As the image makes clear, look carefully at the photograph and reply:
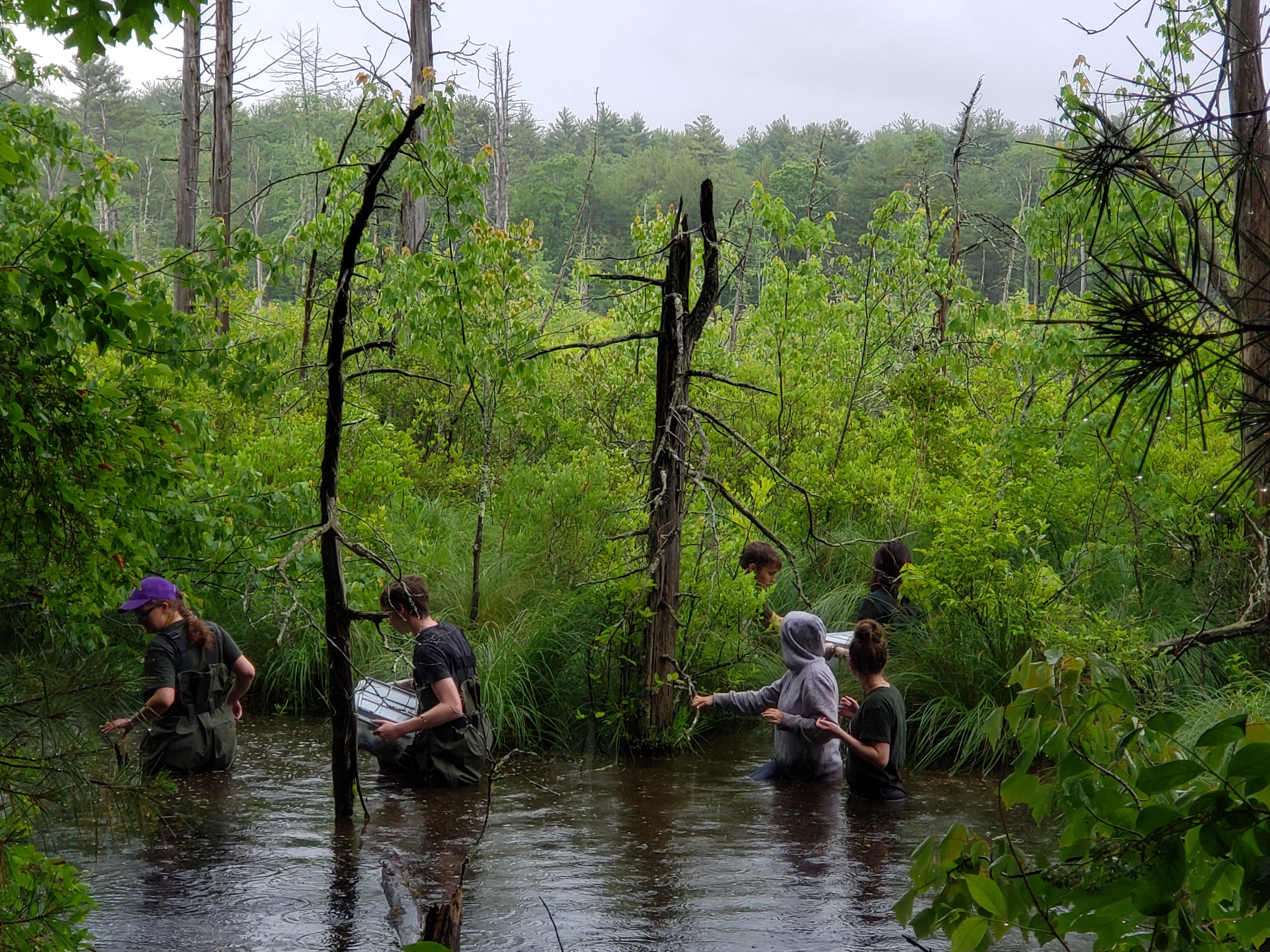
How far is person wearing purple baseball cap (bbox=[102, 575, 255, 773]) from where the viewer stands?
295 inches

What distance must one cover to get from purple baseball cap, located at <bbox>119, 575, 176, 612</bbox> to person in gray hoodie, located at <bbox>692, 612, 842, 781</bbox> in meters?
3.33

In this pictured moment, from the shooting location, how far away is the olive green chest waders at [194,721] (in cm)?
770

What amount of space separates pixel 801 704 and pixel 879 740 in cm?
60

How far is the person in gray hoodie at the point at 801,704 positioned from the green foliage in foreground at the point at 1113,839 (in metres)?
4.78

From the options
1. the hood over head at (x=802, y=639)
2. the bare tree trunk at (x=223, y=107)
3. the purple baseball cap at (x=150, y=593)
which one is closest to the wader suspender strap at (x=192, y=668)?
the purple baseball cap at (x=150, y=593)

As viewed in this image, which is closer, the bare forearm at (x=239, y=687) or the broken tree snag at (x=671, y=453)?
the bare forearm at (x=239, y=687)

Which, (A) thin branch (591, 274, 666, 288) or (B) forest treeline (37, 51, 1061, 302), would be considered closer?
(A) thin branch (591, 274, 666, 288)

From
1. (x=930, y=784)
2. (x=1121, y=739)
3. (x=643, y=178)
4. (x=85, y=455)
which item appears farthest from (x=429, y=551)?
(x=643, y=178)

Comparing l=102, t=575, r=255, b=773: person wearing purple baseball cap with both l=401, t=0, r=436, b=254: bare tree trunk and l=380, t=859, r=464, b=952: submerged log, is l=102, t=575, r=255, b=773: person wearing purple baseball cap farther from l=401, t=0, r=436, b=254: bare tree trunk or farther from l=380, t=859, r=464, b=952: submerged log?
l=401, t=0, r=436, b=254: bare tree trunk

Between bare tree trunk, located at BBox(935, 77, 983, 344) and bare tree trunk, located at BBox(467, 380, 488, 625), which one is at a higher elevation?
bare tree trunk, located at BBox(935, 77, 983, 344)

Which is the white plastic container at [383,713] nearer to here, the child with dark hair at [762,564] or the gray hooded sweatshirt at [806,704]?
the gray hooded sweatshirt at [806,704]

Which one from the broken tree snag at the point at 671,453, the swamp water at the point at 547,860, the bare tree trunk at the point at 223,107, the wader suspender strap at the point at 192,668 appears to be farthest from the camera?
the bare tree trunk at the point at 223,107

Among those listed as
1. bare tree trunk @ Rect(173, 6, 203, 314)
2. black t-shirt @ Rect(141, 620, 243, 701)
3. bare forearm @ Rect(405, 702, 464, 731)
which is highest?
bare tree trunk @ Rect(173, 6, 203, 314)

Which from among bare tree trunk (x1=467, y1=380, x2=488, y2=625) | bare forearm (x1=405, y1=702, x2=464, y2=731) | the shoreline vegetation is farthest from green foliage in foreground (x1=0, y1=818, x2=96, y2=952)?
bare tree trunk (x1=467, y1=380, x2=488, y2=625)
